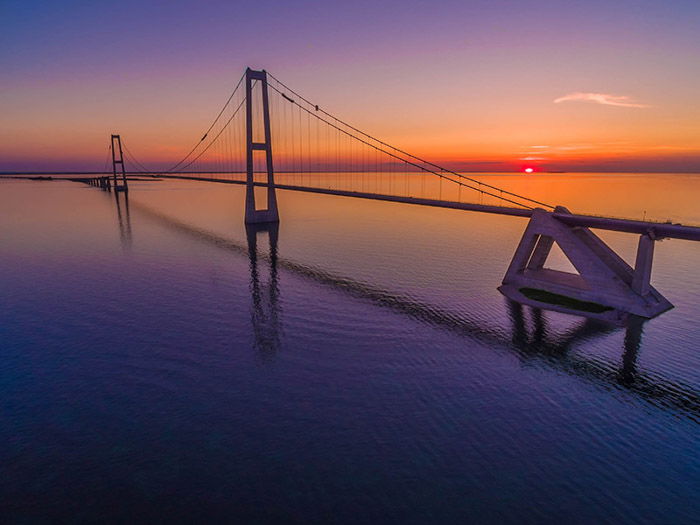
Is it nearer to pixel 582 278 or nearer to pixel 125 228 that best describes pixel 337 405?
pixel 582 278

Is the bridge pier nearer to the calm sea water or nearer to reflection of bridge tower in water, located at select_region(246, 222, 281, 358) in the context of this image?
the calm sea water

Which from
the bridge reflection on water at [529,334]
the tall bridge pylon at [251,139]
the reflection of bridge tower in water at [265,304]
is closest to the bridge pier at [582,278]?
the bridge reflection on water at [529,334]

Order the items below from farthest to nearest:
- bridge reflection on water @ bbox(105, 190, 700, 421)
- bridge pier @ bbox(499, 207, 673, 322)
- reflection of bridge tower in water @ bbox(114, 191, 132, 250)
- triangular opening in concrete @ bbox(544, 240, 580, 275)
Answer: reflection of bridge tower in water @ bbox(114, 191, 132, 250)
triangular opening in concrete @ bbox(544, 240, 580, 275)
bridge pier @ bbox(499, 207, 673, 322)
bridge reflection on water @ bbox(105, 190, 700, 421)

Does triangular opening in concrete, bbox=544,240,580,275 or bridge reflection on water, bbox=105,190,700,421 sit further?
triangular opening in concrete, bbox=544,240,580,275

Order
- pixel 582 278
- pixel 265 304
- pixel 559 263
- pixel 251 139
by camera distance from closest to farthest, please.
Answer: pixel 265 304 < pixel 582 278 < pixel 559 263 < pixel 251 139

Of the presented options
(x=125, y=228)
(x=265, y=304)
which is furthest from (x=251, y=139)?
(x=265, y=304)

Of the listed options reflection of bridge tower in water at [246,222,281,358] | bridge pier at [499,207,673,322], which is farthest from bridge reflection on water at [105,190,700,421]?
bridge pier at [499,207,673,322]

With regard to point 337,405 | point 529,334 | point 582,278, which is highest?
point 582,278
